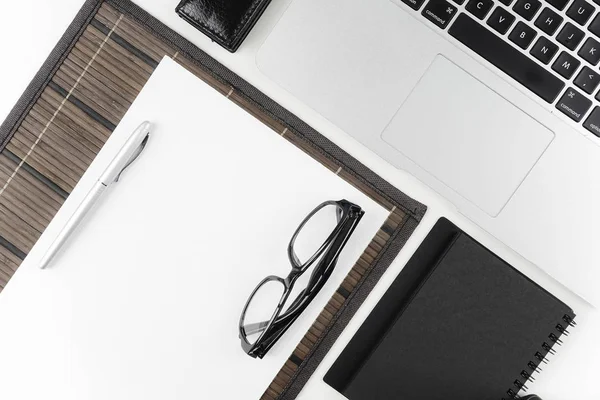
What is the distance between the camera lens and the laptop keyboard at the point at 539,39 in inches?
19.5

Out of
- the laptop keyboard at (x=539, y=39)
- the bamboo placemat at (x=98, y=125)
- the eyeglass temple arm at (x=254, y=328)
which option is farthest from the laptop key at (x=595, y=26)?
the eyeglass temple arm at (x=254, y=328)

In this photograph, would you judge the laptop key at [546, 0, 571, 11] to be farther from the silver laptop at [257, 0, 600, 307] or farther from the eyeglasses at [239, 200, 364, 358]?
the eyeglasses at [239, 200, 364, 358]

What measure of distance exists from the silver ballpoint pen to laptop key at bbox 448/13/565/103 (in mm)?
320

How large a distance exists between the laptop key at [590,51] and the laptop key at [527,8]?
6cm

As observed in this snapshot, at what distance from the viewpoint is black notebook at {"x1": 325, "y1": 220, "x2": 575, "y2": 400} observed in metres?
0.54

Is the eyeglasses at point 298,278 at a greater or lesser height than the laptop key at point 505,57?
lesser

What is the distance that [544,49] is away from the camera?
1.64 feet

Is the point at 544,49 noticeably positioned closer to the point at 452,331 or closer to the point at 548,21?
the point at 548,21

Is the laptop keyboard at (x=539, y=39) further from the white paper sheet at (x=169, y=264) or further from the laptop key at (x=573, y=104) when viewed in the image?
the white paper sheet at (x=169, y=264)

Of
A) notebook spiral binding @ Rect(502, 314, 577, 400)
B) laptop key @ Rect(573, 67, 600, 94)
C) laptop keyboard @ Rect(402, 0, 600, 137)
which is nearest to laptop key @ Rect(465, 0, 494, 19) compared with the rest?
laptop keyboard @ Rect(402, 0, 600, 137)

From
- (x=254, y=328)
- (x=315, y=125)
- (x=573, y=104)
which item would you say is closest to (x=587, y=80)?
(x=573, y=104)

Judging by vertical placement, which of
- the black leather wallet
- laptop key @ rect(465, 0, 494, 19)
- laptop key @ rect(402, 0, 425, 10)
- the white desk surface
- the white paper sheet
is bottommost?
the white paper sheet

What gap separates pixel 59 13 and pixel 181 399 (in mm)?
409

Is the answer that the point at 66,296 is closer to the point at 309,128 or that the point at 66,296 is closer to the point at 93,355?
the point at 93,355
